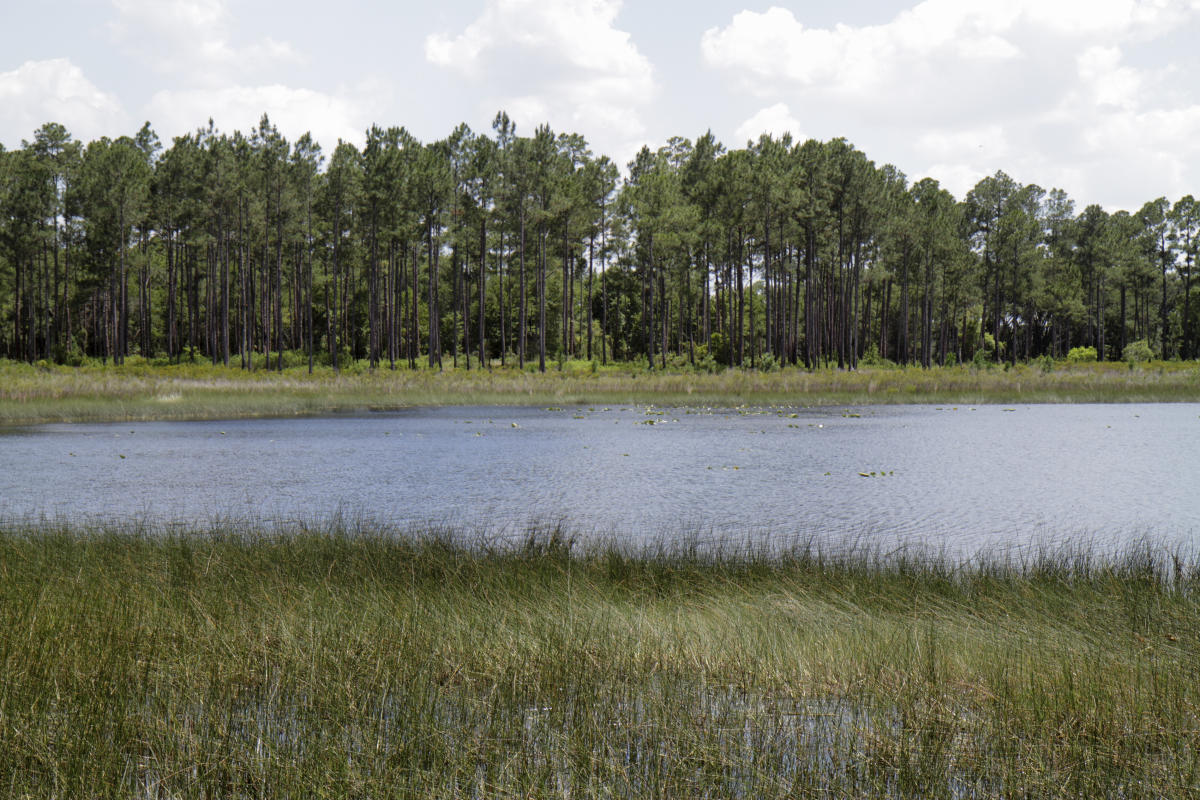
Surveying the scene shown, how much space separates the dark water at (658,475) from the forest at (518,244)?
26.5m

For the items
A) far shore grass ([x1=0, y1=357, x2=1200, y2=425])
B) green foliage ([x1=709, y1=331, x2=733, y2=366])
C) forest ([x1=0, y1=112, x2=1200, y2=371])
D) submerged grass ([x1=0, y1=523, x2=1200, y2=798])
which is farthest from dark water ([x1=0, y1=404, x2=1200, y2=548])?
green foliage ([x1=709, y1=331, x2=733, y2=366])

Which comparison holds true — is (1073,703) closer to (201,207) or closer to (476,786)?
(476,786)

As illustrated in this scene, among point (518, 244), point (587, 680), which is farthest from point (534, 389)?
point (587, 680)

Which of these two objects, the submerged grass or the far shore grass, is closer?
the submerged grass

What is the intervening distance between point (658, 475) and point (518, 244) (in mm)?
47420

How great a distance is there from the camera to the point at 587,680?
5.34 m

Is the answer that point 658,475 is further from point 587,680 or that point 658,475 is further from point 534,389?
point 534,389

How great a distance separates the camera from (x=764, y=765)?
14.1 feet

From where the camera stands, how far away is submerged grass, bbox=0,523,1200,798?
408 centimetres

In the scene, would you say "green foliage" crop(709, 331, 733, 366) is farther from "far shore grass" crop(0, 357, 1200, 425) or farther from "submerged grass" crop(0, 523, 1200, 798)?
"submerged grass" crop(0, 523, 1200, 798)

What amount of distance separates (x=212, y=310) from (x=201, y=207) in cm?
1363

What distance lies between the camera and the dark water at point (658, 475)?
491 inches

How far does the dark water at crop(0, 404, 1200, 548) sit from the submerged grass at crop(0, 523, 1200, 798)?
3549mm

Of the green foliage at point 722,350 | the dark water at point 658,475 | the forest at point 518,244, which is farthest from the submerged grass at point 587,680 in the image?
the green foliage at point 722,350
